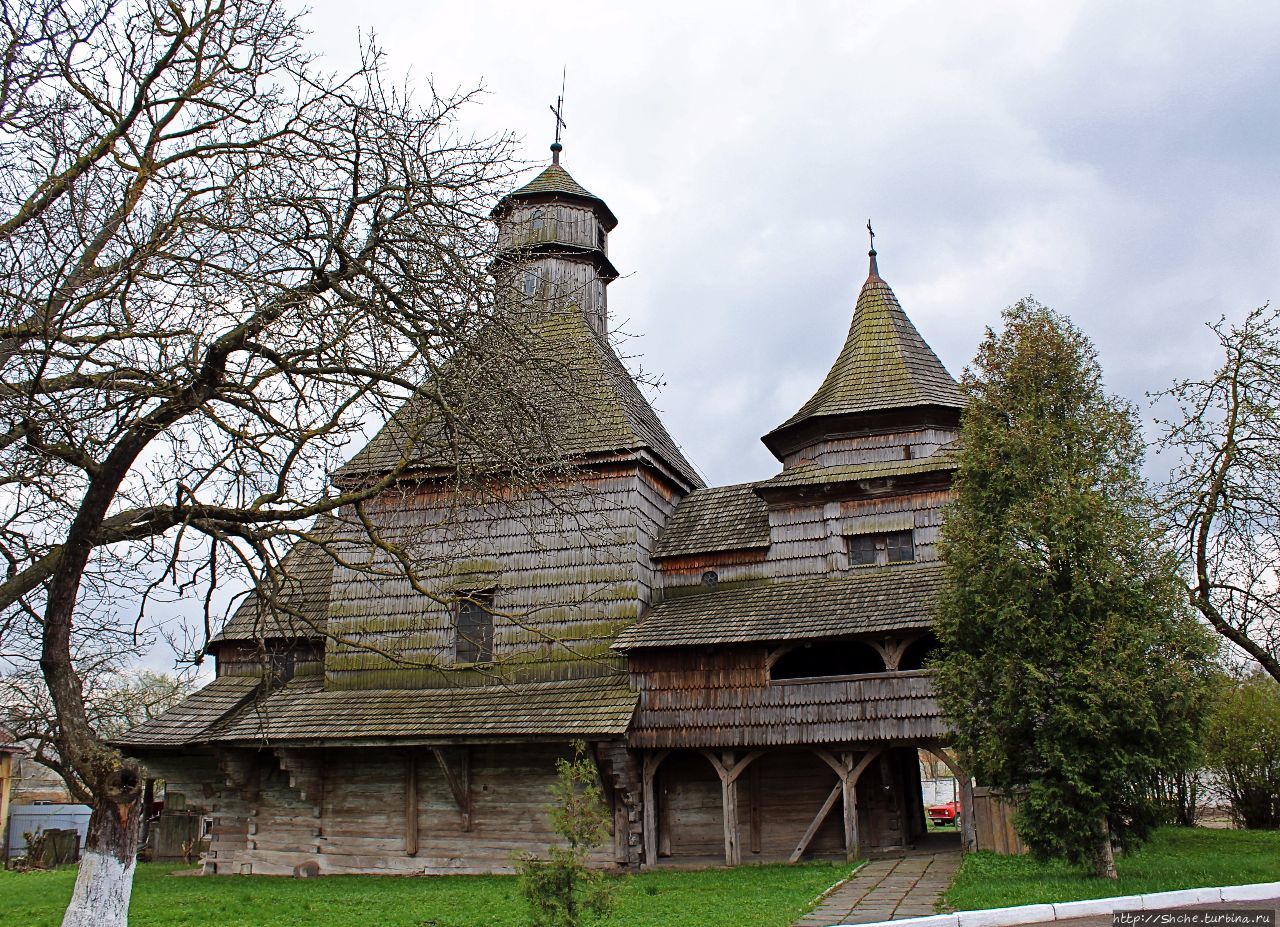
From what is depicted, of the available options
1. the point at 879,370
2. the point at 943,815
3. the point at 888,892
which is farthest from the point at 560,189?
the point at 943,815

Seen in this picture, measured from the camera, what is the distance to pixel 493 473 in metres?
7.93

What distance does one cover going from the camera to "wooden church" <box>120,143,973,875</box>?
1520 centimetres

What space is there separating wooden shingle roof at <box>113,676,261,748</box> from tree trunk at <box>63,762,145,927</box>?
11429mm

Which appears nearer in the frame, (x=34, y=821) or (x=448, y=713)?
(x=448, y=713)

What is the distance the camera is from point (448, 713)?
53.2 feet

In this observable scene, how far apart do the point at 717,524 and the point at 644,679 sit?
345 centimetres

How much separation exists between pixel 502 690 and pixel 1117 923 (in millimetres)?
10368

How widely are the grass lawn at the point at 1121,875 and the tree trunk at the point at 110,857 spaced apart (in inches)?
287

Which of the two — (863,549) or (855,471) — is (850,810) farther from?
(855,471)

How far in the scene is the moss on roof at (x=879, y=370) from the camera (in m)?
17.5

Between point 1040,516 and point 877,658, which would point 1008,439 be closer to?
point 1040,516

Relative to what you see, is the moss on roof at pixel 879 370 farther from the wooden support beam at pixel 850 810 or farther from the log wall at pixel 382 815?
the log wall at pixel 382 815

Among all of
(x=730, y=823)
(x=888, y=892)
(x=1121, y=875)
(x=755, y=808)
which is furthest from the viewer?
(x=755, y=808)

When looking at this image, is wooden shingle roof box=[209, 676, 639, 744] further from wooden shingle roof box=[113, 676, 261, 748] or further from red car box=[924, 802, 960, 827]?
red car box=[924, 802, 960, 827]
